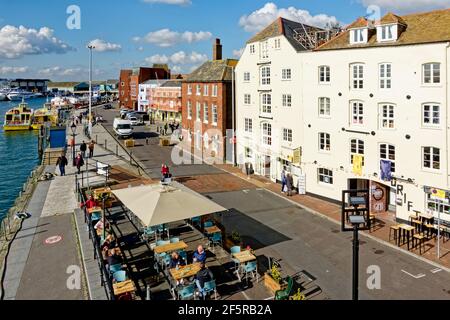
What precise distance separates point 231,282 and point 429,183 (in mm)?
13939

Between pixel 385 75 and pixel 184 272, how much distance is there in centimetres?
1810

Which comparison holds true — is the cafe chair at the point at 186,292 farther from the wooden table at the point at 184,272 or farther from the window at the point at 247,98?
the window at the point at 247,98

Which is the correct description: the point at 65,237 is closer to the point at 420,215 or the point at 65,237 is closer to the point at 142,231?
the point at 142,231

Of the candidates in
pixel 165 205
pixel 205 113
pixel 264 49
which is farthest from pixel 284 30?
pixel 165 205

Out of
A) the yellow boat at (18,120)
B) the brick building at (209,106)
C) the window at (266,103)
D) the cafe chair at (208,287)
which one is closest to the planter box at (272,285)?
the cafe chair at (208,287)

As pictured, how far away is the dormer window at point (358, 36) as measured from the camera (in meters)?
26.4

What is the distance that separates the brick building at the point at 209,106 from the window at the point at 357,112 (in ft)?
56.8

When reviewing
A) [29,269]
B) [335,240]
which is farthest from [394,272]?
[29,269]

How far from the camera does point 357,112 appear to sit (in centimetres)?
2717

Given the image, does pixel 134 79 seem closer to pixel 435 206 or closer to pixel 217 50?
pixel 217 50

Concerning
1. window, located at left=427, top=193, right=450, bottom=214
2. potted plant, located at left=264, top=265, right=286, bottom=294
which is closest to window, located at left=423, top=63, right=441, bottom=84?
window, located at left=427, top=193, right=450, bottom=214

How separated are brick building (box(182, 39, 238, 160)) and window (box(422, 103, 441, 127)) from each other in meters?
22.4

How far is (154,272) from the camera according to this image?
54.3ft

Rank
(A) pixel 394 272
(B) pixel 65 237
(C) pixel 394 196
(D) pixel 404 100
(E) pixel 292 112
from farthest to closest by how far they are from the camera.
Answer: (E) pixel 292 112
(C) pixel 394 196
(D) pixel 404 100
(B) pixel 65 237
(A) pixel 394 272
